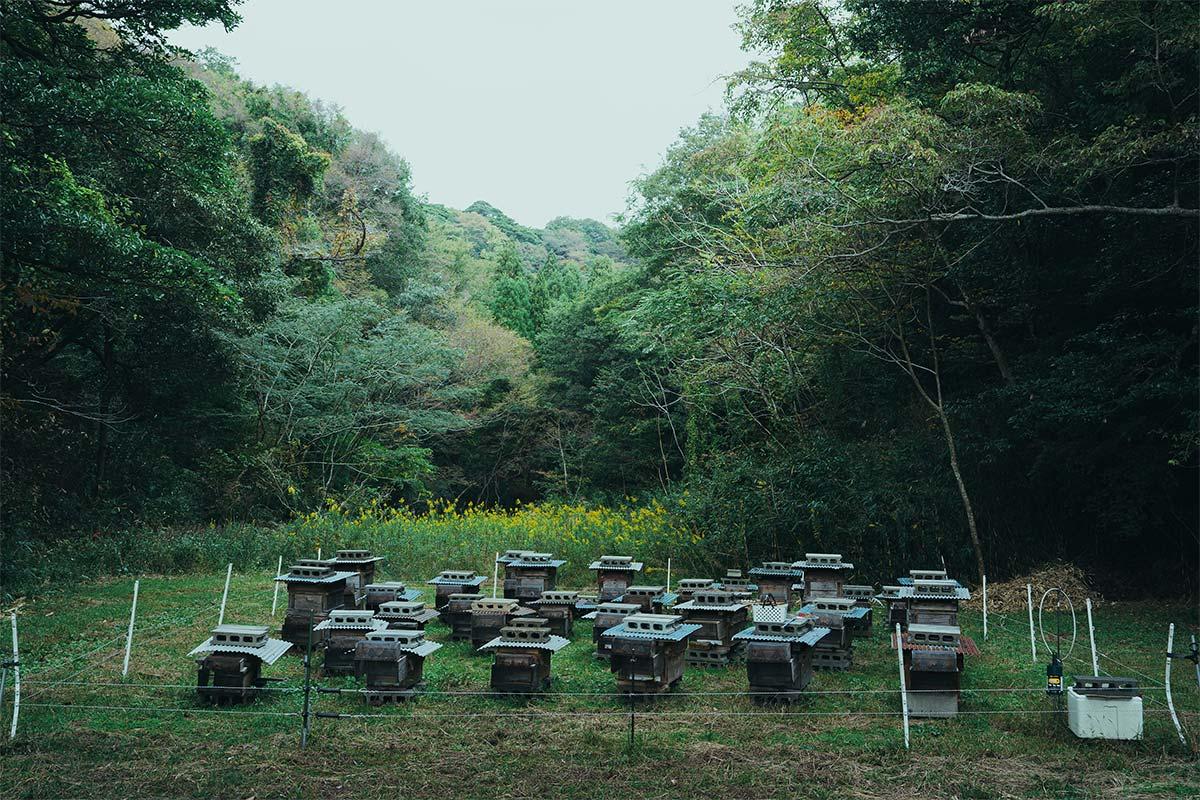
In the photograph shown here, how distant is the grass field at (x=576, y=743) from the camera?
5.32 m

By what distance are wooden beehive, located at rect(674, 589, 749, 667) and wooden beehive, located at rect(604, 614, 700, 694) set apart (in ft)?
4.83

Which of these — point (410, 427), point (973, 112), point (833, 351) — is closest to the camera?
point (973, 112)

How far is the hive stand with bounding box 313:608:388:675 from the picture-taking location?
7.91 m

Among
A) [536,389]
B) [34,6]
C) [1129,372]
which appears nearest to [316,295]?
[536,389]

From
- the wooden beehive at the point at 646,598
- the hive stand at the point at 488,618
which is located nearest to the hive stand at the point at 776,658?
the wooden beehive at the point at 646,598

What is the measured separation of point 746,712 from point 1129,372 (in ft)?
25.3

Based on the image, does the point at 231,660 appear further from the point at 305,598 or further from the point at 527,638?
the point at 527,638

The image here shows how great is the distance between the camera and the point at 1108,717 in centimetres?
598

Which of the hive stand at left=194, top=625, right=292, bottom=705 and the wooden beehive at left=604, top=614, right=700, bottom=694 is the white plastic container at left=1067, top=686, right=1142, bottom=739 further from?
the hive stand at left=194, top=625, right=292, bottom=705

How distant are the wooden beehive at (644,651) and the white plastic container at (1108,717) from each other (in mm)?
3008

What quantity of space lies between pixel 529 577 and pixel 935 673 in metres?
5.67

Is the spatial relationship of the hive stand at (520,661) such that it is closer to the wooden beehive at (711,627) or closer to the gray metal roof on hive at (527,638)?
the gray metal roof on hive at (527,638)

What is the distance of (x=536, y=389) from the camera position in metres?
27.9

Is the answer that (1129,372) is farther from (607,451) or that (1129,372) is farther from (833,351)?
(607,451)
